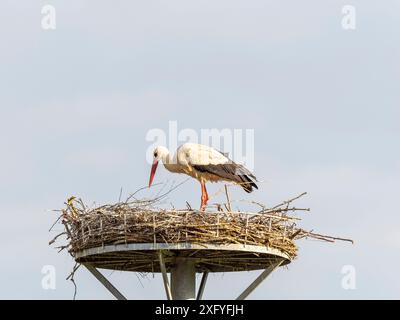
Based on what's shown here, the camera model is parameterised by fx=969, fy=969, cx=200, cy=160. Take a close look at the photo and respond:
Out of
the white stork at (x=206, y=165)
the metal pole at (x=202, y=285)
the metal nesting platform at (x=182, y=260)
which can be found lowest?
the metal pole at (x=202, y=285)

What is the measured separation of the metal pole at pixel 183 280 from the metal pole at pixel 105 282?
72 centimetres

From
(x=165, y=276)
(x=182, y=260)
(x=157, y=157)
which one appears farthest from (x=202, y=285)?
(x=157, y=157)

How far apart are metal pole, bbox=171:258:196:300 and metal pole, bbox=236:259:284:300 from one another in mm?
690

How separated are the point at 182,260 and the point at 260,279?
1075 mm

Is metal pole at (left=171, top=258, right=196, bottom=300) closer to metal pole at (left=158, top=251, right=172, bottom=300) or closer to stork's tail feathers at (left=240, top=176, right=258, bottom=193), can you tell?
metal pole at (left=158, top=251, right=172, bottom=300)

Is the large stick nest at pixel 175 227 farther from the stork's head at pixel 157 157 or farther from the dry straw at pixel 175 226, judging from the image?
the stork's head at pixel 157 157

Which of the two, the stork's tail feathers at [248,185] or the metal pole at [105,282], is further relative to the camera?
the stork's tail feathers at [248,185]

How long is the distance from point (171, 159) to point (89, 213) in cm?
285

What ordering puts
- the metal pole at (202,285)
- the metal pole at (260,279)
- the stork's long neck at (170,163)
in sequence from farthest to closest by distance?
1. the stork's long neck at (170,163)
2. the metal pole at (202,285)
3. the metal pole at (260,279)

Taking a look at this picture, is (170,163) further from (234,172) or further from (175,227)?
(175,227)

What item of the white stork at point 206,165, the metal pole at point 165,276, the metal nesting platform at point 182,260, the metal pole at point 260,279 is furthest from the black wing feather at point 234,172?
the metal pole at point 165,276

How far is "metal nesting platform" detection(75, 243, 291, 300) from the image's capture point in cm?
1181

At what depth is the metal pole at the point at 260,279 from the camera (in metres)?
12.8

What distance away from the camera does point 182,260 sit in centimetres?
1283
